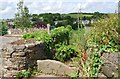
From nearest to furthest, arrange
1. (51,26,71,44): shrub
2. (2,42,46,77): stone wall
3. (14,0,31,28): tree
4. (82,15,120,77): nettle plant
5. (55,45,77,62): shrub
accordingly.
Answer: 1. (82,15,120,77): nettle plant
2. (2,42,46,77): stone wall
3. (55,45,77,62): shrub
4. (51,26,71,44): shrub
5. (14,0,31,28): tree

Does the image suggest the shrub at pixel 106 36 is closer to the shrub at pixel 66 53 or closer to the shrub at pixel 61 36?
the shrub at pixel 66 53

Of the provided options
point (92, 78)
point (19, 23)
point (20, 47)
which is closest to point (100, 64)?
point (92, 78)

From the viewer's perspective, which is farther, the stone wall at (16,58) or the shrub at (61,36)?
the shrub at (61,36)

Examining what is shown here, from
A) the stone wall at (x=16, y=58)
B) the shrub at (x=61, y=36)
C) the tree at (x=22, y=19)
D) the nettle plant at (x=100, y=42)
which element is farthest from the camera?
the tree at (x=22, y=19)

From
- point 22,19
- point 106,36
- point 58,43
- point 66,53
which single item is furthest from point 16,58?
point 22,19

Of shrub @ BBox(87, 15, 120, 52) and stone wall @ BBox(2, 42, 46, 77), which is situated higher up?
shrub @ BBox(87, 15, 120, 52)

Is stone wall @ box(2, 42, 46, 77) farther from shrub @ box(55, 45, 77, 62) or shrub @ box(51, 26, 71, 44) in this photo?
shrub @ box(51, 26, 71, 44)

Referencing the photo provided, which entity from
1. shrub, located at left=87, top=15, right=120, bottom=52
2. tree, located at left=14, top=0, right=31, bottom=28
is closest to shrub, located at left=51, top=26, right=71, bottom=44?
shrub, located at left=87, top=15, right=120, bottom=52

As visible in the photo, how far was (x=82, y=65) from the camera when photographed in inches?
231

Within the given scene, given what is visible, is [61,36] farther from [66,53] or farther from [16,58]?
[16,58]

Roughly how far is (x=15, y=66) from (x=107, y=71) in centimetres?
192

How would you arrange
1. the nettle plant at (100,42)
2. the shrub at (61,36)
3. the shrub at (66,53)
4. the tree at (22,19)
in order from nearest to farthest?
the nettle plant at (100,42), the shrub at (66,53), the shrub at (61,36), the tree at (22,19)

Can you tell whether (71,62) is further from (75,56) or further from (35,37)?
(35,37)

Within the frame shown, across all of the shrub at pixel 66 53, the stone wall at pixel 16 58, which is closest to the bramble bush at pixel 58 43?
the shrub at pixel 66 53
